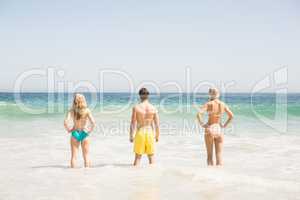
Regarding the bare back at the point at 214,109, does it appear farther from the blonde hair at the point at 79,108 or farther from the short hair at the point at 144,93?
the blonde hair at the point at 79,108

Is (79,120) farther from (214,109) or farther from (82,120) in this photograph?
(214,109)

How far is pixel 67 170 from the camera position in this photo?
6746 millimetres

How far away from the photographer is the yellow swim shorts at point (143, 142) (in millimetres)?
6789

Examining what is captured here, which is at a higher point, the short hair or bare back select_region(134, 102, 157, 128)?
the short hair

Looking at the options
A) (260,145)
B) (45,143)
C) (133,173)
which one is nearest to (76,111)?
(133,173)

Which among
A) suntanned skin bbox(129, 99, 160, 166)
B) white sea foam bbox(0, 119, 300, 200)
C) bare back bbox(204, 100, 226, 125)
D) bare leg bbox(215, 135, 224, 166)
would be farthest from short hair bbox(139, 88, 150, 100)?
bare leg bbox(215, 135, 224, 166)

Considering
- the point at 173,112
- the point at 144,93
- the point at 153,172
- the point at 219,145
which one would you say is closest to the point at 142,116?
the point at 144,93

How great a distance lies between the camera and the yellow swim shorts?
6789 millimetres

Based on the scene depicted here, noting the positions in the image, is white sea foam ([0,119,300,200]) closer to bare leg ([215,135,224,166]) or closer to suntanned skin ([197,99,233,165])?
bare leg ([215,135,224,166])

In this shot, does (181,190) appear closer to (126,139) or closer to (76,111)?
(76,111)

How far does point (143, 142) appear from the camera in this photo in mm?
6789

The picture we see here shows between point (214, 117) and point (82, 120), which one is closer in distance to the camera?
point (82, 120)

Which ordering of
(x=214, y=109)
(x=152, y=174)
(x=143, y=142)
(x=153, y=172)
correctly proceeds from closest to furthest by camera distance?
(x=152, y=174) < (x=153, y=172) < (x=143, y=142) < (x=214, y=109)

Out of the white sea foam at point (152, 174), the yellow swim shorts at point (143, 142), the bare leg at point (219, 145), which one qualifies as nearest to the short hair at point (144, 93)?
the yellow swim shorts at point (143, 142)
